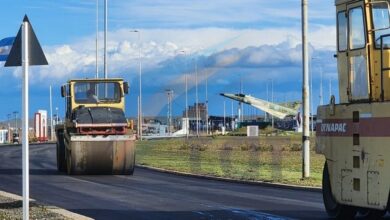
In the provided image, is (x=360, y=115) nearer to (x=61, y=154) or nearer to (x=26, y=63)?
(x=26, y=63)

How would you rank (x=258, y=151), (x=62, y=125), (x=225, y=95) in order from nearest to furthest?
(x=62, y=125)
(x=258, y=151)
(x=225, y=95)

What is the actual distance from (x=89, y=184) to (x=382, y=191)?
501 inches

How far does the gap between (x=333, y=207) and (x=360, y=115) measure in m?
2.29

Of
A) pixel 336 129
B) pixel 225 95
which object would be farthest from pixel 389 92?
pixel 225 95

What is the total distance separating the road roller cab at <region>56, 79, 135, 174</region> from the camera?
25.2 m

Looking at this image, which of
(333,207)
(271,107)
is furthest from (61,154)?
(271,107)

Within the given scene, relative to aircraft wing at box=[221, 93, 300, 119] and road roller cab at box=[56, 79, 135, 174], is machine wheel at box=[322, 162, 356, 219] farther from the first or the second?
aircraft wing at box=[221, 93, 300, 119]

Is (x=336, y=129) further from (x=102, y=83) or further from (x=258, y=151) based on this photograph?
(x=258, y=151)

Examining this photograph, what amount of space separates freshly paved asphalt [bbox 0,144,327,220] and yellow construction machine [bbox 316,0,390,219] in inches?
70.7

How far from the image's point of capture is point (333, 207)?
43.3 feet

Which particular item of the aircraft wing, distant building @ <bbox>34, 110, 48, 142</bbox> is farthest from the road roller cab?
the aircraft wing

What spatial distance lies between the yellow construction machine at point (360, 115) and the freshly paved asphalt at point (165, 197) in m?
1.80

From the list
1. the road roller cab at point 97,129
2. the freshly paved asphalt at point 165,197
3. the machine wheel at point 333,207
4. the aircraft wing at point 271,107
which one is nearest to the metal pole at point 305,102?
the freshly paved asphalt at point 165,197

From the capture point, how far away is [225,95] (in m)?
104
